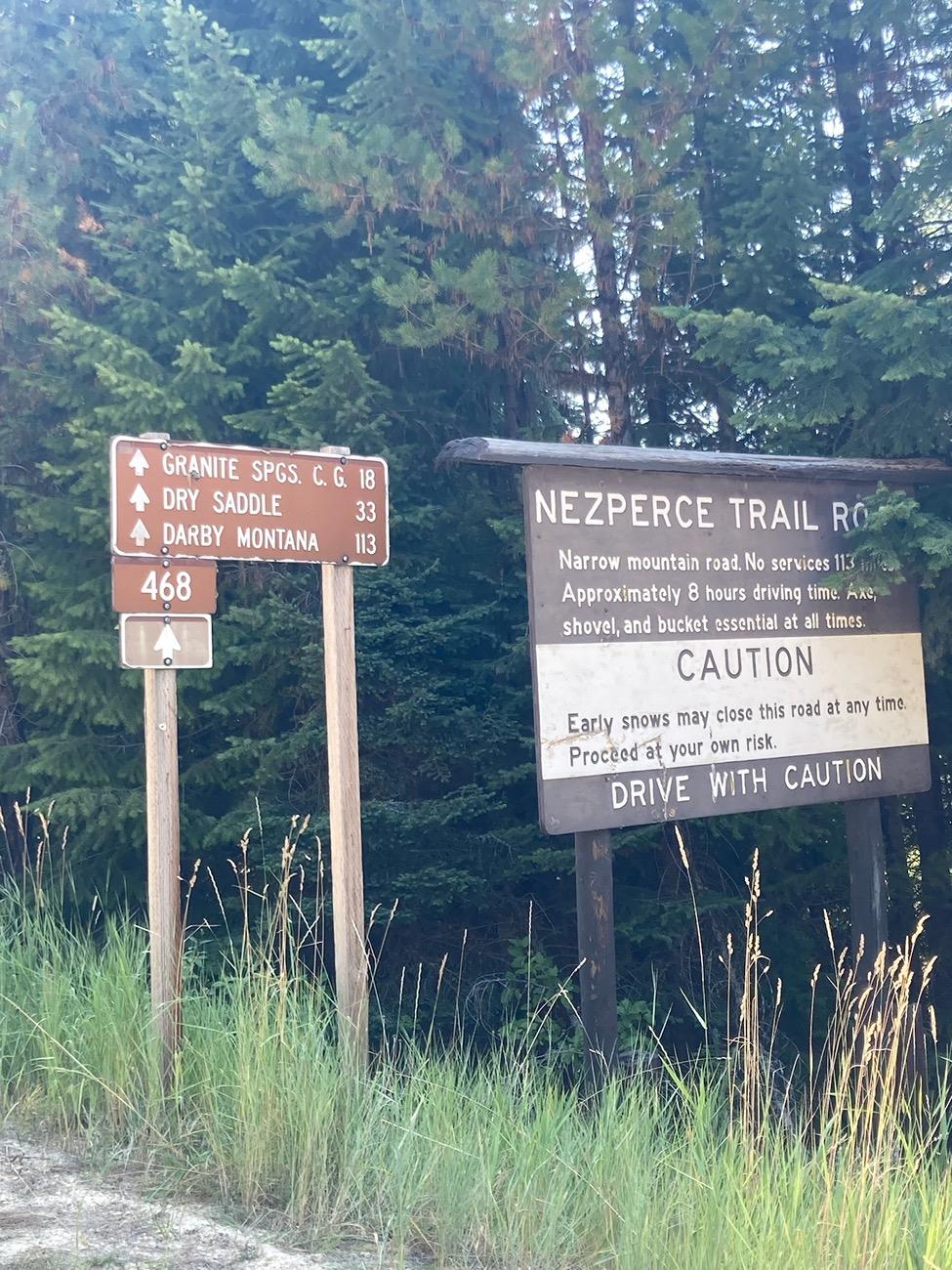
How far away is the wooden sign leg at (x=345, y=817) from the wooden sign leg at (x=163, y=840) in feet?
1.89

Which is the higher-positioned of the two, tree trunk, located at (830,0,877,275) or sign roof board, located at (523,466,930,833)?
tree trunk, located at (830,0,877,275)

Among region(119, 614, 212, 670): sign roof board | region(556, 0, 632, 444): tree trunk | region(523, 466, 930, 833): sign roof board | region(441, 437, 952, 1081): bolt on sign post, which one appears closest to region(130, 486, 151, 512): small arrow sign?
region(119, 614, 212, 670): sign roof board

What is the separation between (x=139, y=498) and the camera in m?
4.24

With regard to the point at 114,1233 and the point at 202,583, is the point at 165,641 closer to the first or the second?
the point at 202,583

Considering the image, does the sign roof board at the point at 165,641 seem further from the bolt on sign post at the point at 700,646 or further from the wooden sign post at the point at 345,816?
the bolt on sign post at the point at 700,646

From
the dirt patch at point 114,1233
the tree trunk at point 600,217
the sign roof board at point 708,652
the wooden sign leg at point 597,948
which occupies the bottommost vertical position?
the dirt patch at point 114,1233

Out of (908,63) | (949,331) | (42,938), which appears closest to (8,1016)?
(42,938)

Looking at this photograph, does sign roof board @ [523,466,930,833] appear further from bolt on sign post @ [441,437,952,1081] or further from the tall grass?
the tall grass

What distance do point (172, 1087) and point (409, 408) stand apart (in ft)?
18.5

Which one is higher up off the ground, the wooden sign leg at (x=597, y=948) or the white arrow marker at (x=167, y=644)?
the white arrow marker at (x=167, y=644)

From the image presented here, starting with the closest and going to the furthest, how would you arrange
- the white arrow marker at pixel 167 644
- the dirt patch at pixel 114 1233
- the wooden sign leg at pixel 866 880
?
the dirt patch at pixel 114 1233 → the white arrow marker at pixel 167 644 → the wooden sign leg at pixel 866 880

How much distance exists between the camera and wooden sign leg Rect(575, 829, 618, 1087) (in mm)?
4648

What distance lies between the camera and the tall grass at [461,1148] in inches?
119

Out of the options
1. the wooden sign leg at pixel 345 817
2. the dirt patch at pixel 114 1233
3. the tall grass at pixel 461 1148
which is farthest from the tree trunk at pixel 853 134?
the dirt patch at pixel 114 1233
